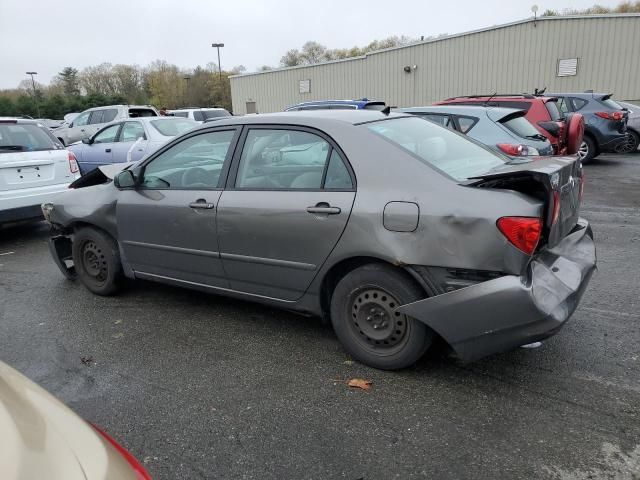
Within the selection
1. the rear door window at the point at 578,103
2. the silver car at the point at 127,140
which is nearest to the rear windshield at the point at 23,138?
the silver car at the point at 127,140

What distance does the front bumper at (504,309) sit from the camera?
9.06ft

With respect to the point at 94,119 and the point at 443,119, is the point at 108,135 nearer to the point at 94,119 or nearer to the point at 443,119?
the point at 94,119

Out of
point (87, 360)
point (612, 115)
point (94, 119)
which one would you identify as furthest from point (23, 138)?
point (612, 115)

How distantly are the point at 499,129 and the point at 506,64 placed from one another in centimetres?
1585

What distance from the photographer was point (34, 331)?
4.19m

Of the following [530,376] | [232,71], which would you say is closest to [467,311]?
[530,376]

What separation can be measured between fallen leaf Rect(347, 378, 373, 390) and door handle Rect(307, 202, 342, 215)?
1.03m

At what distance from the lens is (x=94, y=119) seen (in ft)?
55.2

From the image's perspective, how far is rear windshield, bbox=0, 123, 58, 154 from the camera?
22.5 feet

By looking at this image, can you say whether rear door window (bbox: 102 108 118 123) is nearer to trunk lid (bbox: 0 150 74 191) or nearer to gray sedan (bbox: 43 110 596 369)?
trunk lid (bbox: 0 150 74 191)

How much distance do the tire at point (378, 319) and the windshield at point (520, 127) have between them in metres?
5.13

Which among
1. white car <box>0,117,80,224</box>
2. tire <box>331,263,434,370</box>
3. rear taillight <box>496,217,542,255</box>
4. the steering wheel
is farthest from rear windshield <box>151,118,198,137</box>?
rear taillight <box>496,217,542,255</box>

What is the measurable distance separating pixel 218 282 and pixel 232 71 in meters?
74.3

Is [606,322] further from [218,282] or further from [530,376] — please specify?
[218,282]
